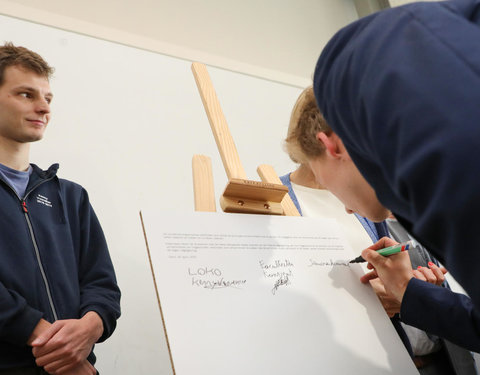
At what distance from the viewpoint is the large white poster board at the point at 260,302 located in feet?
1.83

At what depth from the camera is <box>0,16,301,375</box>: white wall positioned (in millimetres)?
1078

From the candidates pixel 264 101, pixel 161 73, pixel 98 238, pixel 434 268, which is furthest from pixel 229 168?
pixel 264 101

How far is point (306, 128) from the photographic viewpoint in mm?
695

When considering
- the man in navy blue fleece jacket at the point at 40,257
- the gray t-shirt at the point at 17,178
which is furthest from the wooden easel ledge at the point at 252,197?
the gray t-shirt at the point at 17,178

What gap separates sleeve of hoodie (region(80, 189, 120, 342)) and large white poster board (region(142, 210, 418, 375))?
0.85 ft

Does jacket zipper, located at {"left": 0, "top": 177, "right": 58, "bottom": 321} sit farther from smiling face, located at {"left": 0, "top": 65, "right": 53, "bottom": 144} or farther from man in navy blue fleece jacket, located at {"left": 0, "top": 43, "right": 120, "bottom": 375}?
smiling face, located at {"left": 0, "top": 65, "right": 53, "bottom": 144}

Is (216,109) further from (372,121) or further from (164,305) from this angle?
(372,121)

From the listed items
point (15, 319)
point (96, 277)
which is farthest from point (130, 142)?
point (15, 319)

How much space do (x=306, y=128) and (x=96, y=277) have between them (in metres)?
0.55

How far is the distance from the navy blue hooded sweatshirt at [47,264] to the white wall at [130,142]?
214 millimetres
